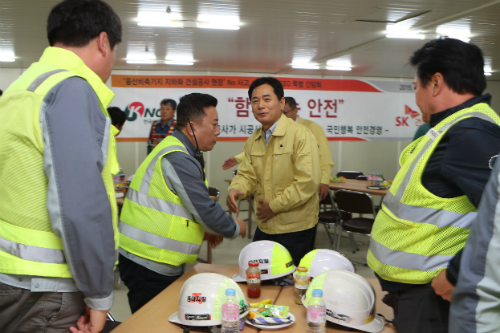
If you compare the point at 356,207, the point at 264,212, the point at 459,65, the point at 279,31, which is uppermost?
the point at 279,31

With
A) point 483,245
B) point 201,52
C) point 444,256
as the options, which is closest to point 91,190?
point 483,245

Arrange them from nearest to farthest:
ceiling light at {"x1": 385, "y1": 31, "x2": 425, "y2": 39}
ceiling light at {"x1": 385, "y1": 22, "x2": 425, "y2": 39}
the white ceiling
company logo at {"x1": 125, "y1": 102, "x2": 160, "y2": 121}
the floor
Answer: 1. the floor
2. the white ceiling
3. ceiling light at {"x1": 385, "y1": 22, "x2": 425, "y2": 39}
4. ceiling light at {"x1": 385, "y1": 31, "x2": 425, "y2": 39}
5. company logo at {"x1": 125, "y1": 102, "x2": 160, "y2": 121}

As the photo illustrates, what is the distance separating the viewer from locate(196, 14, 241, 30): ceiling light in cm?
462

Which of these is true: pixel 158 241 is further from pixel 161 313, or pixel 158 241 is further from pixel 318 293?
pixel 318 293

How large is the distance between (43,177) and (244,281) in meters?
1.28

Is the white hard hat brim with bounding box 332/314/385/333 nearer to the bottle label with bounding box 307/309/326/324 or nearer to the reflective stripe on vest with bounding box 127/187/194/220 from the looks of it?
the bottle label with bounding box 307/309/326/324

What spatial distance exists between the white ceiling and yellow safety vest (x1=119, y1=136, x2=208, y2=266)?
8.55 feet

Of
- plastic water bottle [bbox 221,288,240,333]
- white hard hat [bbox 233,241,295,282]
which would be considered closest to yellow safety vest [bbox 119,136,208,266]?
white hard hat [bbox 233,241,295,282]

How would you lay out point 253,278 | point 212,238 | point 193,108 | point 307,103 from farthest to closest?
point 307,103 < point 212,238 < point 193,108 < point 253,278

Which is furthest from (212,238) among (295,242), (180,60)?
(180,60)

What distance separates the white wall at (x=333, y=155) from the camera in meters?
8.25

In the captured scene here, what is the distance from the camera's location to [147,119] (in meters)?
8.08

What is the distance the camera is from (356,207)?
5.03 m

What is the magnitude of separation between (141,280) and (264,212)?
956 millimetres
